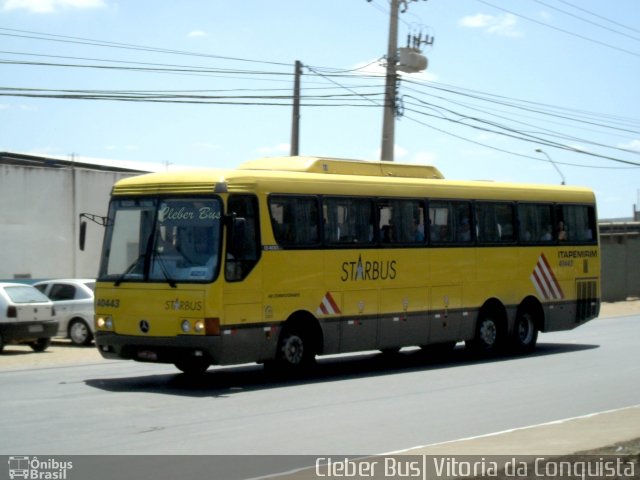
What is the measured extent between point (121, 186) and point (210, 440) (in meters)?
6.40

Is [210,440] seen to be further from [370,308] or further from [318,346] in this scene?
[370,308]

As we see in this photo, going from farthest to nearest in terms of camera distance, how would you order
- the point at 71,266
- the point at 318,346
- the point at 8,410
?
the point at 71,266 < the point at 318,346 < the point at 8,410

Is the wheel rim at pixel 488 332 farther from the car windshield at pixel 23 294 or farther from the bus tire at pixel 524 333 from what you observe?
the car windshield at pixel 23 294

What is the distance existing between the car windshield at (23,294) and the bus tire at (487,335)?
9.32 m

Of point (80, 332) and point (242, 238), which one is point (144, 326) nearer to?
point (242, 238)

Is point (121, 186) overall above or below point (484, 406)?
above

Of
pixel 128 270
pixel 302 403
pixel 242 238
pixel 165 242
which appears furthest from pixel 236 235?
pixel 302 403

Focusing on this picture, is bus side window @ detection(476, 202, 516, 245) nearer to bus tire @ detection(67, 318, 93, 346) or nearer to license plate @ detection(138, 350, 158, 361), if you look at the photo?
license plate @ detection(138, 350, 158, 361)

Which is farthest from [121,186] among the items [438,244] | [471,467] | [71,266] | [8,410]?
[71,266]

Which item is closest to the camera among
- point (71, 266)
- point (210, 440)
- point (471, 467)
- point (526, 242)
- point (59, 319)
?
point (471, 467)

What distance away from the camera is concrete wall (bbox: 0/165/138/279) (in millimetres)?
32750

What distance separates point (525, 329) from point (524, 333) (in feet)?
0.34

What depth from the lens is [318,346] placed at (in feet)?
55.2

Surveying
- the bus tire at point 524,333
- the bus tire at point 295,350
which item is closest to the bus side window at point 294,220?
the bus tire at point 295,350
